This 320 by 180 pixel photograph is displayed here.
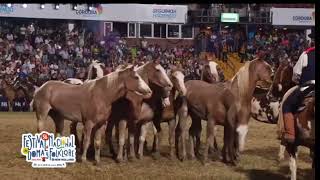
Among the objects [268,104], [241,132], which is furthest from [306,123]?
[268,104]

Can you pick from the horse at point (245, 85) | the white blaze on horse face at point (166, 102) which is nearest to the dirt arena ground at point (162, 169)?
the horse at point (245, 85)

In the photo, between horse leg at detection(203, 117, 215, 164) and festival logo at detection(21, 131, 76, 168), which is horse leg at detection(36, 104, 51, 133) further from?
horse leg at detection(203, 117, 215, 164)

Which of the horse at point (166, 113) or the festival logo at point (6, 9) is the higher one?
the festival logo at point (6, 9)

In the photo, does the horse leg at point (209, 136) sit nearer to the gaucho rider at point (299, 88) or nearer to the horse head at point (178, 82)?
the horse head at point (178, 82)

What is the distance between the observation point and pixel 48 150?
7.59m

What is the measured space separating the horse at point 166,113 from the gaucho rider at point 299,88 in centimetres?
237

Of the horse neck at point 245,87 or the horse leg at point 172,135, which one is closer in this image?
the horse neck at point 245,87

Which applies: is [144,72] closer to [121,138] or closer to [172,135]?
[121,138]

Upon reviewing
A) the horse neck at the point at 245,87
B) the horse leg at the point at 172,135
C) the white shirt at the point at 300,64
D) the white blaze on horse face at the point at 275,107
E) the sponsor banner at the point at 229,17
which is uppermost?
the sponsor banner at the point at 229,17

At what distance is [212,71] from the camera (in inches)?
418

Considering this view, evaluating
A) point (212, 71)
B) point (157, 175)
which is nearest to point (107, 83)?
point (157, 175)

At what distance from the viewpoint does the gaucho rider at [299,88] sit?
6785 millimetres

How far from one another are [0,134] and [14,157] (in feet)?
10.7

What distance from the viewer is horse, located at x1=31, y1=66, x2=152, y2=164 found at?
8.29 meters
